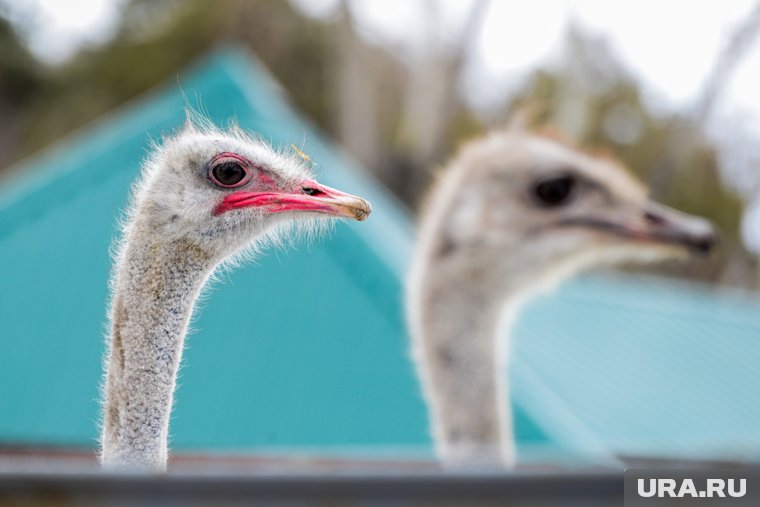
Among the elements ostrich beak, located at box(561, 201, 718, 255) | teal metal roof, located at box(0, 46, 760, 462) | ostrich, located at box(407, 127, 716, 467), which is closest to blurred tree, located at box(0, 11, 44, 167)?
teal metal roof, located at box(0, 46, 760, 462)

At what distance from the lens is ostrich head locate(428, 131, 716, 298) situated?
299cm

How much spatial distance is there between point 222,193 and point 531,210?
5.26ft

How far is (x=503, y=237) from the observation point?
3.05 m

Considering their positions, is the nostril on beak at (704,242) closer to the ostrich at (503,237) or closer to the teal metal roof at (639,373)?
the ostrich at (503,237)

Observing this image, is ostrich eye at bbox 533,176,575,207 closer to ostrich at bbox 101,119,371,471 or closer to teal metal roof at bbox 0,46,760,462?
teal metal roof at bbox 0,46,760,462

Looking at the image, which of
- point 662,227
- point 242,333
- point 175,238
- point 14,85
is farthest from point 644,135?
point 175,238

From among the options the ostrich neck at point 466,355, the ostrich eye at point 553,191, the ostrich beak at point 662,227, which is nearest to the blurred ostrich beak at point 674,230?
the ostrich beak at point 662,227

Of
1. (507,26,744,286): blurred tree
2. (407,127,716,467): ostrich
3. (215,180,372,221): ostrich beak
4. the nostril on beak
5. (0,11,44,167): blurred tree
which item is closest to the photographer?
(215,180,372,221): ostrich beak

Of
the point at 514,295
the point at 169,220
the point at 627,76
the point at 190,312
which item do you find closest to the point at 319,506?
the point at 190,312

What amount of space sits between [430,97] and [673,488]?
986cm

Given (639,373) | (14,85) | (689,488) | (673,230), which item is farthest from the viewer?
(14,85)

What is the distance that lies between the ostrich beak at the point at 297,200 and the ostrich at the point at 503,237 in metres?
1.30

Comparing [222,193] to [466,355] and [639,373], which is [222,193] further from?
[639,373]

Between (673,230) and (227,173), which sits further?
(673,230)
